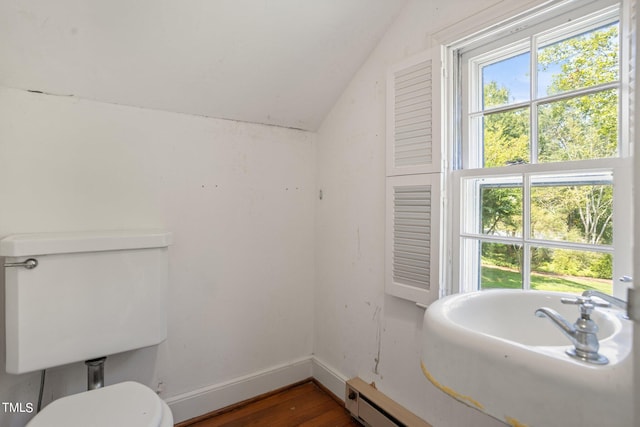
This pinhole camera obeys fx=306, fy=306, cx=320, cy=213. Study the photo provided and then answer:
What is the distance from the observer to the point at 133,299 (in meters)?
1.23

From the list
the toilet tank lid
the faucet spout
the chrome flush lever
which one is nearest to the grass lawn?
the faucet spout

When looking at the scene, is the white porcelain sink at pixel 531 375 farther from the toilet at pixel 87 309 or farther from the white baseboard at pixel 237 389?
the white baseboard at pixel 237 389

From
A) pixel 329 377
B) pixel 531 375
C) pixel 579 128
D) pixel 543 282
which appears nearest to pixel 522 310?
pixel 543 282

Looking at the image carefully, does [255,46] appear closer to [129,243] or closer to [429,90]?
[429,90]

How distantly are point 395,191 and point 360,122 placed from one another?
46cm

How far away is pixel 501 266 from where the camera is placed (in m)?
1.16

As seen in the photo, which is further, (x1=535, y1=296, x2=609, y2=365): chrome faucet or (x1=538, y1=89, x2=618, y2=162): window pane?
Result: (x1=538, y1=89, x2=618, y2=162): window pane

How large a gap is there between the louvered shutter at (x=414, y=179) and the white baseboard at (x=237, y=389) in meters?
0.87

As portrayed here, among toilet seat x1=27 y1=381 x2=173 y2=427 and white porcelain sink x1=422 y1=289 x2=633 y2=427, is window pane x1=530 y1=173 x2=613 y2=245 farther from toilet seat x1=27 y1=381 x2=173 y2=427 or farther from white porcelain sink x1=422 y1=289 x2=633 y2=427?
toilet seat x1=27 y1=381 x2=173 y2=427

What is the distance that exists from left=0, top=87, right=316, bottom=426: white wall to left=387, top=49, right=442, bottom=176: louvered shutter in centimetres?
66

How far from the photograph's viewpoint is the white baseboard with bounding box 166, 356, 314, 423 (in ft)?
4.95

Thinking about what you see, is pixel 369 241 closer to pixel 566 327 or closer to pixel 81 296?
pixel 566 327

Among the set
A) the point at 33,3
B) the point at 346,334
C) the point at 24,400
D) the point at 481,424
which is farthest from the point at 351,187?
the point at 24,400

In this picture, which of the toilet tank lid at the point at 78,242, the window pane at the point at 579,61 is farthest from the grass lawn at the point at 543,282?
the toilet tank lid at the point at 78,242
